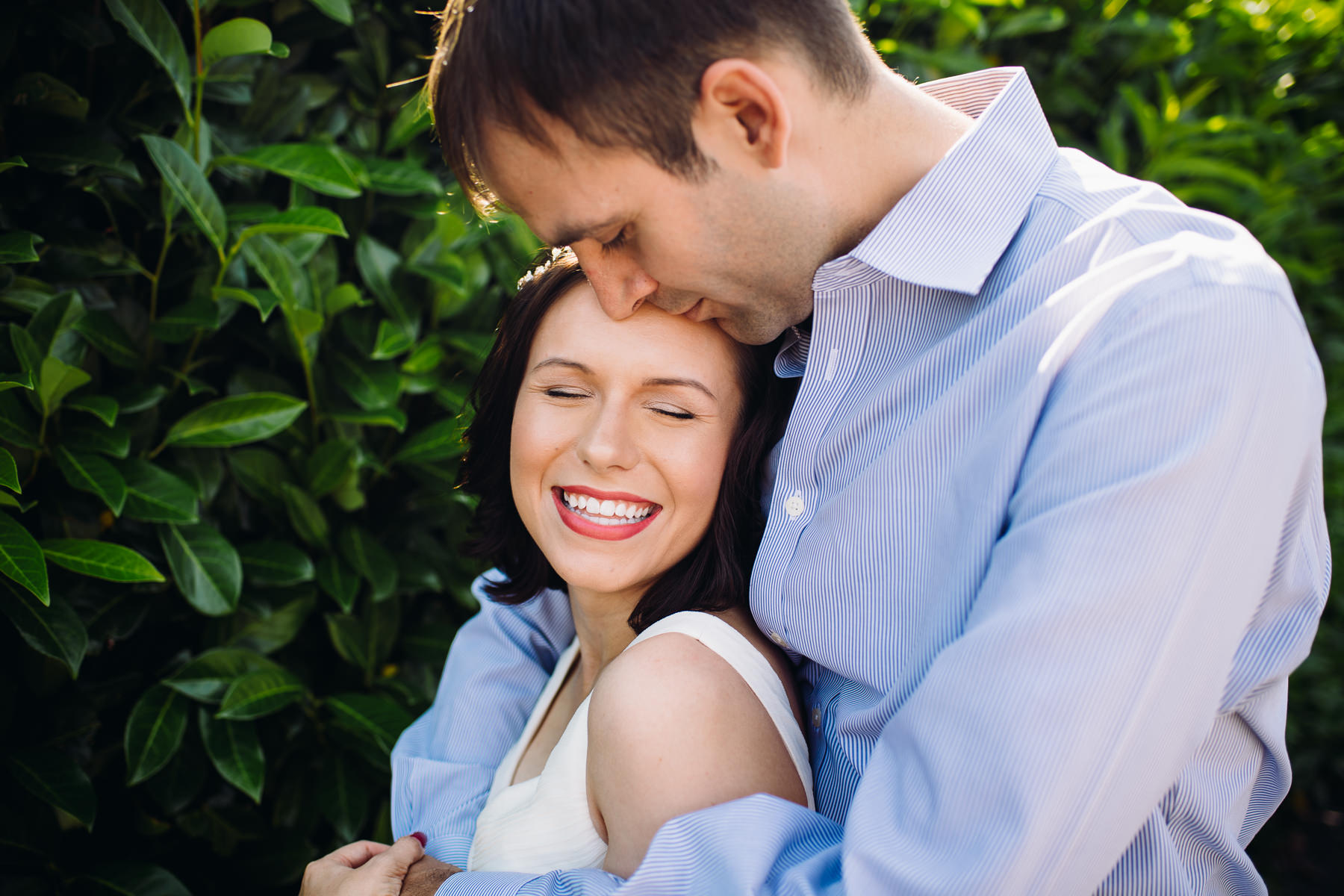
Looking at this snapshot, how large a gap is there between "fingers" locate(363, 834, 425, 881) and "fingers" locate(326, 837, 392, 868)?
0.8 inches

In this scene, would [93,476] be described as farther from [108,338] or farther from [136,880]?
[136,880]

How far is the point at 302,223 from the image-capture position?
1.99m

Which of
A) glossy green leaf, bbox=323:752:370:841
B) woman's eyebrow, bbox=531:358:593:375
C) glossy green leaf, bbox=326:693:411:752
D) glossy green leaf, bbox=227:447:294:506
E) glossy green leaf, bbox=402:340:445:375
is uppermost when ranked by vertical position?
woman's eyebrow, bbox=531:358:593:375

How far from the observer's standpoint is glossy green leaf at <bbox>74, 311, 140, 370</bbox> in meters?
1.92

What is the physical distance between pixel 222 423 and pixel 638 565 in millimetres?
1007

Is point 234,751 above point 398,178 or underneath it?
underneath

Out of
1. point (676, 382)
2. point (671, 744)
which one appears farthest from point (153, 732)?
point (676, 382)

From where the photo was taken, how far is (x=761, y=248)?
1.59 metres

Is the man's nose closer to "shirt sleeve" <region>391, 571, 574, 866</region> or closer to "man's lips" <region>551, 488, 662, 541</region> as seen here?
"man's lips" <region>551, 488, 662, 541</region>

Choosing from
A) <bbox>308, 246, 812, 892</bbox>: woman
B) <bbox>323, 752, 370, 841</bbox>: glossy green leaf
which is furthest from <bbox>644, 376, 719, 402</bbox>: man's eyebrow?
<bbox>323, 752, 370, 841</bbox>: glossy green leaf

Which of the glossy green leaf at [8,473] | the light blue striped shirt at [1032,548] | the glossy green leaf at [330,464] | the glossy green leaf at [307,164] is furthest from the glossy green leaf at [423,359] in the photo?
the light blue striped shirt at [1032,548]

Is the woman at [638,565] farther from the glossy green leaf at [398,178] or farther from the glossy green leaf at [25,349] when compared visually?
the glossy green leaf at [25,349]

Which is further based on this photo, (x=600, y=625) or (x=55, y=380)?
(x=600, y=625)

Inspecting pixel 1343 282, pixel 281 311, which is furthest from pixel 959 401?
pixel 1343 282
